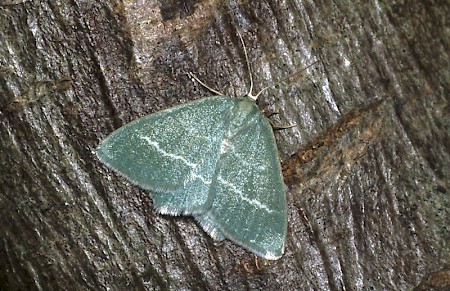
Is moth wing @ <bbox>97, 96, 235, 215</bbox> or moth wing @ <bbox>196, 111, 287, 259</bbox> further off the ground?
moth wing @ <bbox>97, 96, 235, 215</bbox>

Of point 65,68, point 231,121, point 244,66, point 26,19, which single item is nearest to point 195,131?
point 231,121

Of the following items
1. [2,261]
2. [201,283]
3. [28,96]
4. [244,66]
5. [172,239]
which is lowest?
[201,283]

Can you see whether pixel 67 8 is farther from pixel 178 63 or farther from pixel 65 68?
pixel 178 63

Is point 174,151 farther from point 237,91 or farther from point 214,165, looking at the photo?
point 237,91

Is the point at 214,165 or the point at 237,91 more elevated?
the point at 237,91

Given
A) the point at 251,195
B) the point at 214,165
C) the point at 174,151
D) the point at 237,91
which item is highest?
the point at 237,91

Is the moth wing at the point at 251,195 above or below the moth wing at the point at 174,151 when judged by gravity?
below

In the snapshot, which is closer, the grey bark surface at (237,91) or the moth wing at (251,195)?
the grey bark surface at (237,91)

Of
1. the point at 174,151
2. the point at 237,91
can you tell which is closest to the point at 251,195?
the point at 174,151
